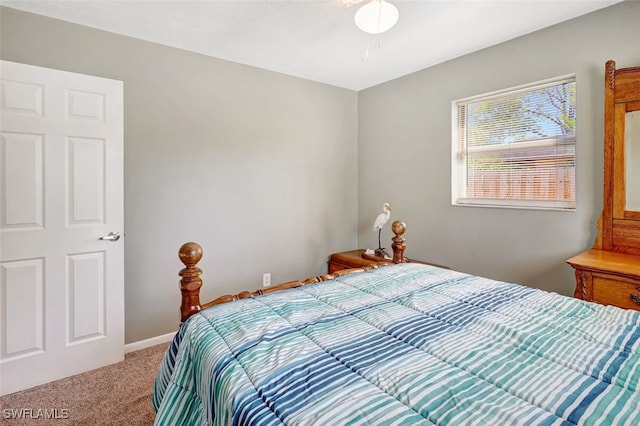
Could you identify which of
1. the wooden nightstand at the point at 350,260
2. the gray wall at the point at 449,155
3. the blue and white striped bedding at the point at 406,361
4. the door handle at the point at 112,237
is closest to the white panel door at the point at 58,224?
the door handle at the point at 112,237

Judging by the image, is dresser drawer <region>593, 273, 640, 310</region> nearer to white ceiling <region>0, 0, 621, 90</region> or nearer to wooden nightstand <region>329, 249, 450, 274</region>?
wooden nightstand <region>329, 249, 450, 274</region>

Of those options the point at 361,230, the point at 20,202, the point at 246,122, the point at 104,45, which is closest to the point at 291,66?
the point at 246,122

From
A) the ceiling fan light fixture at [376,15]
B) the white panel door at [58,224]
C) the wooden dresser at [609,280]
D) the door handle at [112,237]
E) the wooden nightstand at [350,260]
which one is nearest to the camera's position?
the wooden dresser at [609,280]

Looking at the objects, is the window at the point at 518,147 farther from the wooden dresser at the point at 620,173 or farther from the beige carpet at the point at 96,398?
the beige carpet at the point at 96,398

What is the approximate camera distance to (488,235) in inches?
108

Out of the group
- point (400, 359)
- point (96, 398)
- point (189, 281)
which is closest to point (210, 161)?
point (189, 281)

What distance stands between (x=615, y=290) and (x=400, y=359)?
1530 millimetres

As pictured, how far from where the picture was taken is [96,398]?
6.38 ft

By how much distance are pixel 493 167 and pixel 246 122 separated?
222 cm

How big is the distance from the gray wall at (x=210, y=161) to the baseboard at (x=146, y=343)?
1.8 inches

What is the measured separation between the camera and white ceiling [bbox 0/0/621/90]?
6.75ft

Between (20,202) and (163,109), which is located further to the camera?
(163,109)

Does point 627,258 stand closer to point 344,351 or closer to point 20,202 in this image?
point 344,351

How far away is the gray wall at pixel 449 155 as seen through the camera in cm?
216
